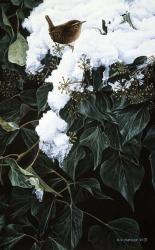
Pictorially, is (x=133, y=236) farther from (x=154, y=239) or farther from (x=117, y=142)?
(x=117, y=142)

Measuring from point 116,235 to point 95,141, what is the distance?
8.3 inches

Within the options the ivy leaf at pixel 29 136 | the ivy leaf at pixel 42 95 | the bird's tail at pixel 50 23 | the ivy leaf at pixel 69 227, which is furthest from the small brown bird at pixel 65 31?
the ivy leaf at pixel 69 227

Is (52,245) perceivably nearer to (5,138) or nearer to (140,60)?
(5,138)

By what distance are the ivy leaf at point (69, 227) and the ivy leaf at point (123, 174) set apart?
11 centimetres

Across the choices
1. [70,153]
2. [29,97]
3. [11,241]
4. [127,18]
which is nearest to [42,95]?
[29,97]

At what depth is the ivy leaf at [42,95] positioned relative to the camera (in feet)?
2.87

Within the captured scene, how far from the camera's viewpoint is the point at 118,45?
2.66 feet

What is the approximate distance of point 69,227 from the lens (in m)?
0.87

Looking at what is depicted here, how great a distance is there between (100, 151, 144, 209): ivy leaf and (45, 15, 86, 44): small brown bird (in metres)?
0.26

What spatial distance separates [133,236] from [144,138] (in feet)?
0.70

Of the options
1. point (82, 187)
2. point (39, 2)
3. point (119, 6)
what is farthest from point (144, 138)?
point (39, 2)

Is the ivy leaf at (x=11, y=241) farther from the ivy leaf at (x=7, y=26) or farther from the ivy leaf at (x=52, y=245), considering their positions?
the ivy leaf at (x=7, y=26)

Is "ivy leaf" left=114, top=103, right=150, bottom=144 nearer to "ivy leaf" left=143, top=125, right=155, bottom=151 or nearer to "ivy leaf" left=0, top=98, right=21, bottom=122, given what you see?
"ivy leaf" left=143, top=125, right=155, bottom=151

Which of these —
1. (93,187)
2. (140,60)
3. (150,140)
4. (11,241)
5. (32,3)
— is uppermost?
(32,3)
